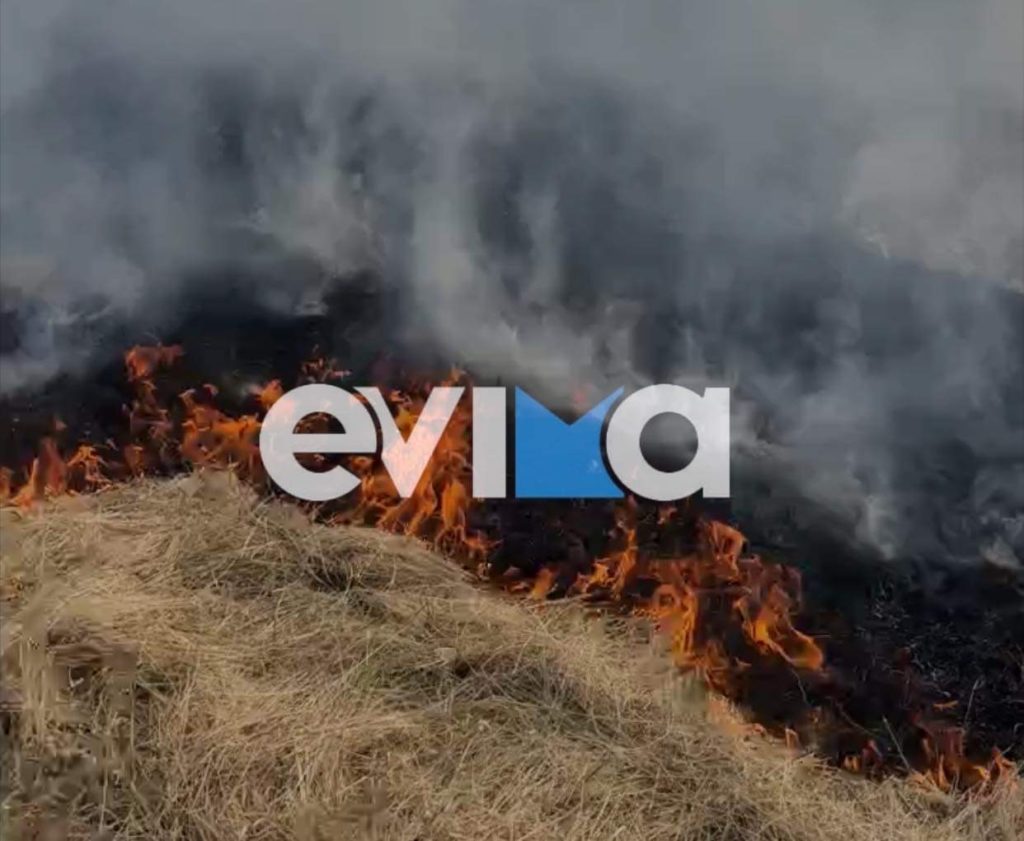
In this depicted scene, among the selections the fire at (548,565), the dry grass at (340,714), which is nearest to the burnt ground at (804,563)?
the fire at (548,565)

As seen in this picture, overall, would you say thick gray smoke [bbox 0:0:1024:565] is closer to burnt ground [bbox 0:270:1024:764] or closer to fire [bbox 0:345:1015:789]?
burnt ground [bbox 0:270:1024:764]

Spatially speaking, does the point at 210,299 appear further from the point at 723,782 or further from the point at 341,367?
the point at 723,782

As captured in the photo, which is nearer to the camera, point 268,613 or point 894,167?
point 268,613

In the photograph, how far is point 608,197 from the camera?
4.28 metres

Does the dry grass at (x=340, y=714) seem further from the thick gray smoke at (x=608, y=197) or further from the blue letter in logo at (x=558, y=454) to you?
the thick gray smoke at (x=608, y=197)

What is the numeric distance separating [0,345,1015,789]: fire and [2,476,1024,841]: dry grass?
148 millimetres

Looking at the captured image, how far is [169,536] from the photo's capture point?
4.05 m

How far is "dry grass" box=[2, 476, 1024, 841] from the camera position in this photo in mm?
3051

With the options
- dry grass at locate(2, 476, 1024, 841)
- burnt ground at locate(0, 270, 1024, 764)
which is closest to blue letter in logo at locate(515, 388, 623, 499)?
burnt ground at locate(0, 270, 1024, 764)

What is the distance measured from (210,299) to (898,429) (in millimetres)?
2592

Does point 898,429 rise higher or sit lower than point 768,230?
lower

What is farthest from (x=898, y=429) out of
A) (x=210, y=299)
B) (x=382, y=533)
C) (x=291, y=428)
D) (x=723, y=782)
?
(x=210, y=299)

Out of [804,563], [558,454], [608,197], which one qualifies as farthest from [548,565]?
[608,197]

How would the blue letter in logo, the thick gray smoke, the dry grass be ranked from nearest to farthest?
1. the dry grass
2. the thick gray smoke
3. the blue letter in logo
